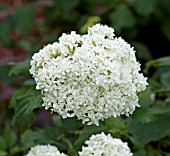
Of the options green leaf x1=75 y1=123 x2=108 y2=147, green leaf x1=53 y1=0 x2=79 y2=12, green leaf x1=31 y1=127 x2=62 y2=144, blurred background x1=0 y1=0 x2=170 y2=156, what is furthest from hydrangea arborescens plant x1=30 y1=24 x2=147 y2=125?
Result: green leaf x1=53 y1=0 x2=79 y2=12

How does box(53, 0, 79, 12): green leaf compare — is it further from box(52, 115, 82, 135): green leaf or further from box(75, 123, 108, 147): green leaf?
box(75, 123, 108, 147): green leaf

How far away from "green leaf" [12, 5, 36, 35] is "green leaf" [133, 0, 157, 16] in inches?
31.6

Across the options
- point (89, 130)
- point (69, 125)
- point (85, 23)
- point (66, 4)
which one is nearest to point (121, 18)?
point (85, 23)

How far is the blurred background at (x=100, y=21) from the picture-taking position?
400 centimetres

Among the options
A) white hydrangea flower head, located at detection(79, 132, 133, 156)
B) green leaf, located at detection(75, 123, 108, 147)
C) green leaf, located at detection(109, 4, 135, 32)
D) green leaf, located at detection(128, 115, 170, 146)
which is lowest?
white hydrangea flower head, located at detection(79, 132, 133, 156)

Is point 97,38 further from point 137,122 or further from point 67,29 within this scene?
point 67,29

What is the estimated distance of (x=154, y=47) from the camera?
175 inches

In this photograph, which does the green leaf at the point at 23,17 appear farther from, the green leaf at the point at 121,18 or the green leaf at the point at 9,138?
the green leaf at the point at 9,138

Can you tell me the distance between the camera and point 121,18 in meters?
3.96

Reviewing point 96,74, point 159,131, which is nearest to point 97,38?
point 96,74

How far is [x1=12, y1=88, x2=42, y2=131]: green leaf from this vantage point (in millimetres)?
2223

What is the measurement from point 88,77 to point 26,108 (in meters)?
0.37

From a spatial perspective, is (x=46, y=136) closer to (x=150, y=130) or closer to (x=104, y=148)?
(x=150, y=130)

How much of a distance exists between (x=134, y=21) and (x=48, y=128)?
1.61m
